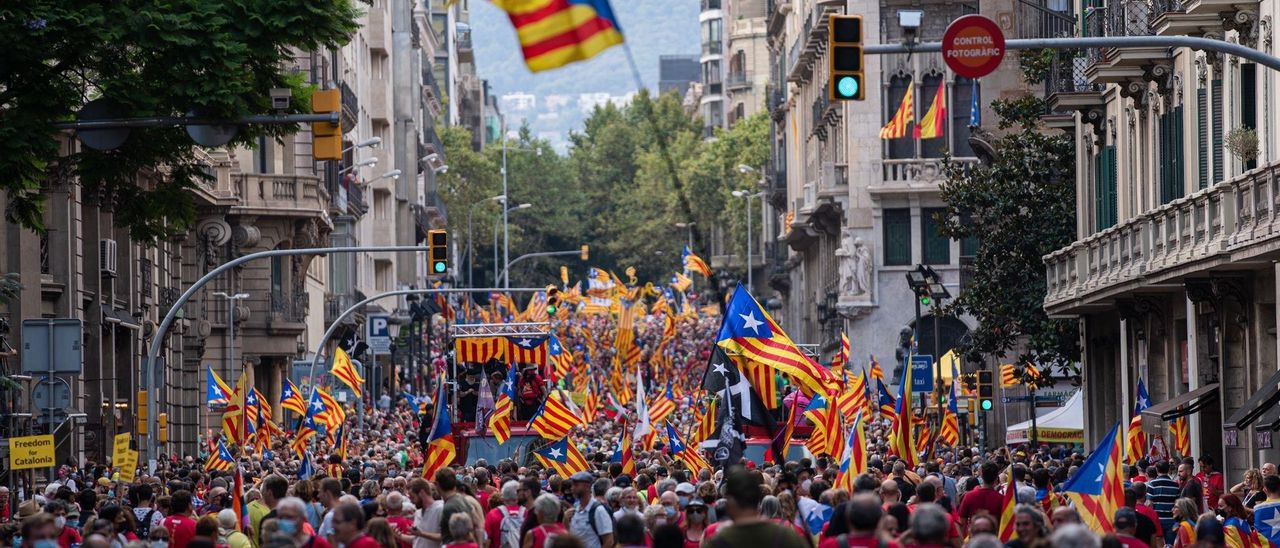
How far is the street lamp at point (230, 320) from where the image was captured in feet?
166

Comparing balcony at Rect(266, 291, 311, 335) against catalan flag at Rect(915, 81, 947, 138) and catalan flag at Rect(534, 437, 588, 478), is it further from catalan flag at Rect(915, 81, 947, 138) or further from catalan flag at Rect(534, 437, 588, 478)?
catalan flag at Rect(534, 437, 588, 478)

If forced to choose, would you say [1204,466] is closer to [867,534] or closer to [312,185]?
[867,534]

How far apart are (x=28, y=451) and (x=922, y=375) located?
22.9m

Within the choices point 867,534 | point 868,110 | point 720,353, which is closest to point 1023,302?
point 720,353

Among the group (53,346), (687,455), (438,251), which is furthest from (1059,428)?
(53,346)

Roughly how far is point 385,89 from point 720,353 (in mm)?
56911

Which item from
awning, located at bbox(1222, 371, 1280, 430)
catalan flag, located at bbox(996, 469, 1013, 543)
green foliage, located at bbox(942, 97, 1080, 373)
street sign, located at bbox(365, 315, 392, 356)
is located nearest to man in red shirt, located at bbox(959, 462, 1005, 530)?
catalan flag, located at bbox(996, 469, 1013, 543)

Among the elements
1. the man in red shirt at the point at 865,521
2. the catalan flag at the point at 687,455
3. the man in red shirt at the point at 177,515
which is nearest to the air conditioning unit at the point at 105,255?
the catalan flag at the point at 687,455

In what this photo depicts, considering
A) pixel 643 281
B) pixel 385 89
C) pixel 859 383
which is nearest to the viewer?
pixel 859 383

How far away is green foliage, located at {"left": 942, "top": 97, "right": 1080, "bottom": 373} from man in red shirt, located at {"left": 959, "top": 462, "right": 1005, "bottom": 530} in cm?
2479

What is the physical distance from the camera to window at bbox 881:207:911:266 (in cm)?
6956

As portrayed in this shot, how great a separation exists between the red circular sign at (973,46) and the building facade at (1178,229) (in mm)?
6481

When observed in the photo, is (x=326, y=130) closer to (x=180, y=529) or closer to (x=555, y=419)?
(x=180, y=529)

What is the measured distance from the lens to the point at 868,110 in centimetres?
6931
